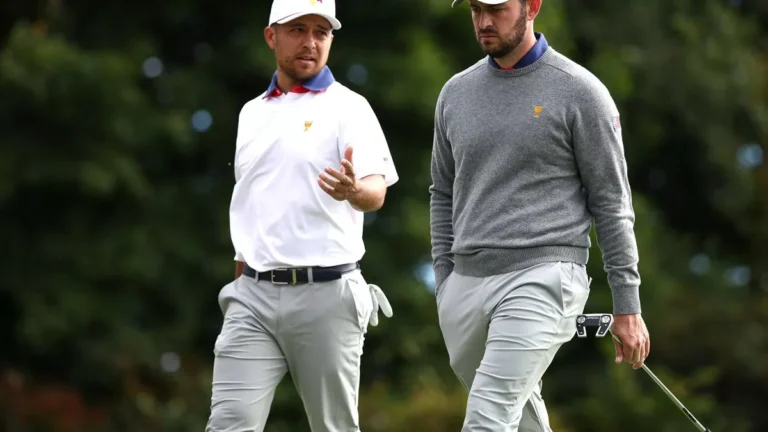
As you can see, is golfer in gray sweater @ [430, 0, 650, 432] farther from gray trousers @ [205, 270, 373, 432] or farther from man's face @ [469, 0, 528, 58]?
gray trousers @ [205, 270, 373, 432]

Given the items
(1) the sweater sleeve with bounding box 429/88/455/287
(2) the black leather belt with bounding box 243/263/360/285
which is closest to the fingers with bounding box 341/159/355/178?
(1) the sweater sleeve with bounding box 429/88/455/287

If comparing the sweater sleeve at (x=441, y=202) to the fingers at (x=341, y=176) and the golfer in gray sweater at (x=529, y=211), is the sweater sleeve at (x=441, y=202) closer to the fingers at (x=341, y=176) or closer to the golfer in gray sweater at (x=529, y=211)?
the golfer in gray sweater at (x=529, y=211)

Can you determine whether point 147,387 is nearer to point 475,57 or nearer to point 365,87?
point 365,87

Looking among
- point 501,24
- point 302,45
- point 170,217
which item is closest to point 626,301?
point 501,24

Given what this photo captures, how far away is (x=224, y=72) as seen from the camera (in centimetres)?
1922

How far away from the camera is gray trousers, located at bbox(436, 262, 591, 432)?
215 inches

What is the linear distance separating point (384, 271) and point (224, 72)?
300cm

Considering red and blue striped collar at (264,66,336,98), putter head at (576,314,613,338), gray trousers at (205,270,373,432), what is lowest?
gray trousers at (205,270,373,432)

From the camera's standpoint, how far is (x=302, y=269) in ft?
20.2

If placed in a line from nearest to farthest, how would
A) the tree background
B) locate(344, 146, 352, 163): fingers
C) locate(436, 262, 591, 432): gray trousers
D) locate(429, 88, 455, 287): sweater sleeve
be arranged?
locate(436, 262, 591, 432): gray trousers → locate(344, 146, 352, 163): fingers → locate(429, 88, 455, 287): sweater sleeve → the tree background

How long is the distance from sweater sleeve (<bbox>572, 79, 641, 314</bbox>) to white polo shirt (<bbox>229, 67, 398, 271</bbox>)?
865 millimetres

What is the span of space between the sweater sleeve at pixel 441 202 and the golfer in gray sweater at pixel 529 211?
0.25 m

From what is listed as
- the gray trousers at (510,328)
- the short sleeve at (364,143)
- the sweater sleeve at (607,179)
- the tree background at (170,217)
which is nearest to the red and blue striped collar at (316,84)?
the short sleeve at (364,143)

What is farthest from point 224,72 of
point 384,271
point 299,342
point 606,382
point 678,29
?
point 299,342
